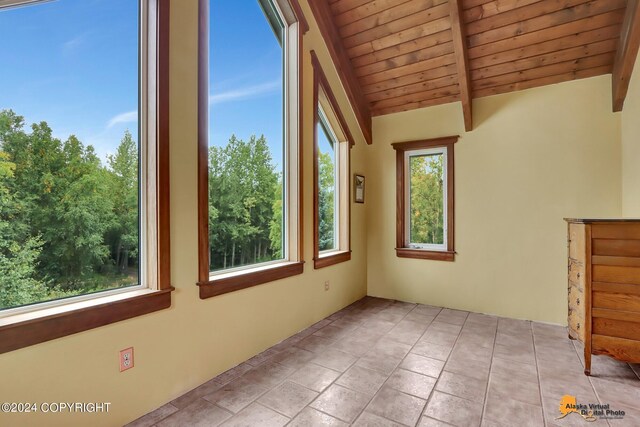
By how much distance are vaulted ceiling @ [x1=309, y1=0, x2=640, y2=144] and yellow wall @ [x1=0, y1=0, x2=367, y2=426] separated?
192cm

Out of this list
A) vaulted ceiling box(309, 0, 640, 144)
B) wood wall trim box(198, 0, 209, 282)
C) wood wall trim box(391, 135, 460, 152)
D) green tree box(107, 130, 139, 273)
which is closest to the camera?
green tree box(107, 130, 139, 273)

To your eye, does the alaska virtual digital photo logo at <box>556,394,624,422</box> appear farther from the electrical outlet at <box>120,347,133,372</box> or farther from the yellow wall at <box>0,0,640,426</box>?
the electrical outlet at <box>120,347,133,372</box>

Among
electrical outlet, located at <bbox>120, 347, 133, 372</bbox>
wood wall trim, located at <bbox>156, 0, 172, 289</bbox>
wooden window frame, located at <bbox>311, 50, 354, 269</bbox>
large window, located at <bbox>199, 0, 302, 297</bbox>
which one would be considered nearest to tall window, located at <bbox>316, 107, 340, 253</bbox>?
wooden window frame, located at <bbox>311, 50, 354, 269</bbox>

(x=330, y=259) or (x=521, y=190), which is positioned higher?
(x=521, y=190)

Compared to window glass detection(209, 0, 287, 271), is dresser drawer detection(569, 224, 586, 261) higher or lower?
lower

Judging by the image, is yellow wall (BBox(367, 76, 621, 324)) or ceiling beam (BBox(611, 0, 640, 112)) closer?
ceiling beam (BBox(611, 0, 640, 112))

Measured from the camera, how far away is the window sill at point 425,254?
376cm

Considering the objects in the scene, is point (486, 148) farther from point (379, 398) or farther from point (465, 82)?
point (379, 398)

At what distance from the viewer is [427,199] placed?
400cm

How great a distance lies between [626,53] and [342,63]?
2.49 m

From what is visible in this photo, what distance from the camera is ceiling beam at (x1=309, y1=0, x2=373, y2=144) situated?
10.5 feet

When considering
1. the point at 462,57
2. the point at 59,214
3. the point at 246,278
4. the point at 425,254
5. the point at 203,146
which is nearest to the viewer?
the point at 59,214

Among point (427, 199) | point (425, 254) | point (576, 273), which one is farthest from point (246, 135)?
point (576, 273)

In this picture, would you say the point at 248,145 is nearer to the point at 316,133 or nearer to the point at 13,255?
the point at 316,133
